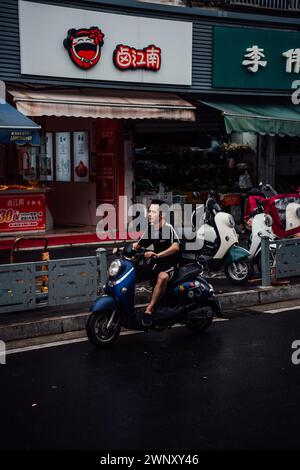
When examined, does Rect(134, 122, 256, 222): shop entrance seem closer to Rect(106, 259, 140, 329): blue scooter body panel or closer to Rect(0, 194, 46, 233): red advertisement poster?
Rect(0, 194, 46, 233): red advertisement poster

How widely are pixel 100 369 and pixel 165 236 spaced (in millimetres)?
1839

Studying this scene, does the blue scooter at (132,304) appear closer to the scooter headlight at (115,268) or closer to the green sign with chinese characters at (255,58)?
the scooter headlight at (115,268)

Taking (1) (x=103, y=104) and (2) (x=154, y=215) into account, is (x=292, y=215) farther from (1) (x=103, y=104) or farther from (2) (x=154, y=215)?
(1) (x=103, y=104)

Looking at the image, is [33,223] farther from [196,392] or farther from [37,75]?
[196,392]

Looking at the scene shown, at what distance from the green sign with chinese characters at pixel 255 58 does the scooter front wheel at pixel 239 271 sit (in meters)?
6.90

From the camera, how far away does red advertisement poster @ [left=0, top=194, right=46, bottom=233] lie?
14.3 m

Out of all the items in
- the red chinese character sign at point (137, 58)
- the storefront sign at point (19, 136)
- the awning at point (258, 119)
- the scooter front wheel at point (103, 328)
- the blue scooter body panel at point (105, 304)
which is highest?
the red chinese character sign at point (137, 58)

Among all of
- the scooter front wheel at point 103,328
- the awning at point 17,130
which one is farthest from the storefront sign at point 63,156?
the scooter front wheel at point 103,328

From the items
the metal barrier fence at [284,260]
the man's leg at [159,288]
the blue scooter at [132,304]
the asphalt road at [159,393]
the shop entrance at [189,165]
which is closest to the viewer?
the asphalt road at [159,393]

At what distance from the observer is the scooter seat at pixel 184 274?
7988 millimetres

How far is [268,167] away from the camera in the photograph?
1845 centimetres

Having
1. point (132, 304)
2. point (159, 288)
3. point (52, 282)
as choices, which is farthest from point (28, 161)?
point (132, 304)

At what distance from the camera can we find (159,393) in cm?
614
